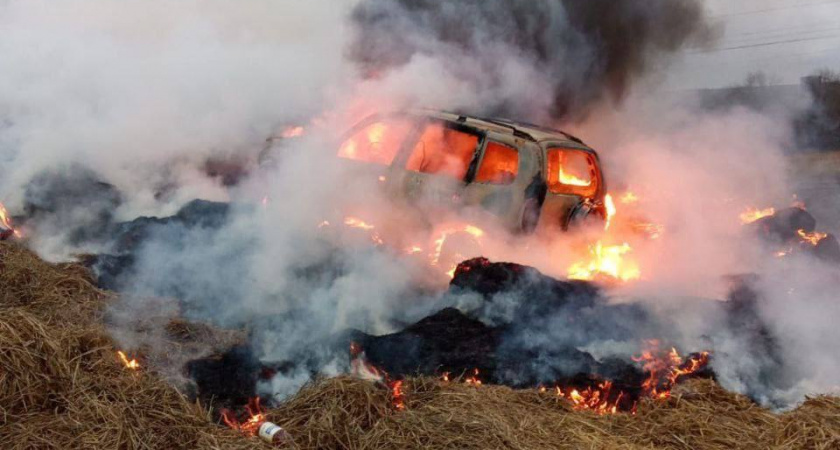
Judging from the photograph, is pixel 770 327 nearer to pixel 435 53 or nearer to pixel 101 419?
pixel 101 419

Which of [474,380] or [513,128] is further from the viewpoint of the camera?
[513,128]

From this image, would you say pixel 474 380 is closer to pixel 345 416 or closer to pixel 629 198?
pixel 345 416

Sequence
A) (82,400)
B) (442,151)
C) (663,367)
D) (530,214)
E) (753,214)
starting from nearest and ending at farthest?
(82,400)
(663,367)
(530,214)
(442,151)
(753,214)

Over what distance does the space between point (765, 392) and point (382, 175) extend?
151 inches

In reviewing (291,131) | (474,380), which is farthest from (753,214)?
(474,380)

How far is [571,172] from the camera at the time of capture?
652cm

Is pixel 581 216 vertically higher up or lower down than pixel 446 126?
lower down

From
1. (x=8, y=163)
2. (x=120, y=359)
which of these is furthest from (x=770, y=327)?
(x=8, y=163)

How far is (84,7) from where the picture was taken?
34.8 ft

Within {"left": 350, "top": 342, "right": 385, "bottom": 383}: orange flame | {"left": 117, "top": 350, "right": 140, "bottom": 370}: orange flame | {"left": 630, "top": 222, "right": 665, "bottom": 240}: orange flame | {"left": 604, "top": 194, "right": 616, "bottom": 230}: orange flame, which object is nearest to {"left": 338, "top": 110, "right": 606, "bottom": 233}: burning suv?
A: {"left": 604, "top": 194, "right": 616, "bottom": 230}: orange flame

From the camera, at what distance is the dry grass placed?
327 cm

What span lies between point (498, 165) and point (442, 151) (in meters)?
0.62

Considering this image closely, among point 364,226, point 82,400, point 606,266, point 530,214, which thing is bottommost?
point 82,400

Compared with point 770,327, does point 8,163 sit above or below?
below
